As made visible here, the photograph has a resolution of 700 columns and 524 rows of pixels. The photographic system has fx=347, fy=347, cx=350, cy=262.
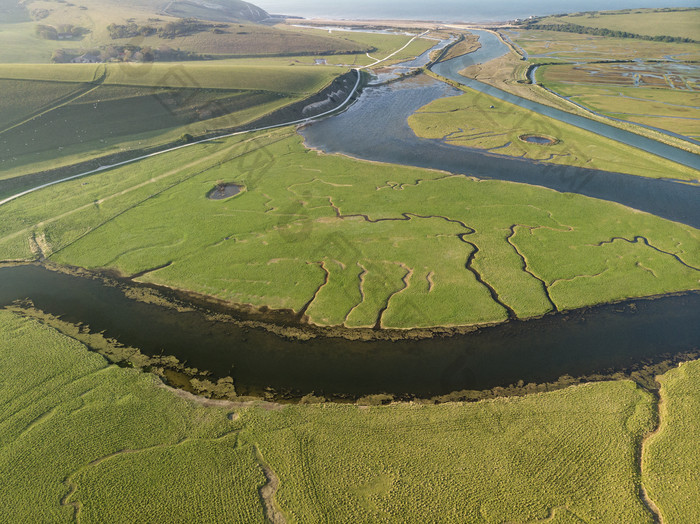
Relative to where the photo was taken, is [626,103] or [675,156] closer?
[675,156]

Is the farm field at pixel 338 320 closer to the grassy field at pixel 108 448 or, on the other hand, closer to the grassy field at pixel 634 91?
the grassy field at pixel 108 448

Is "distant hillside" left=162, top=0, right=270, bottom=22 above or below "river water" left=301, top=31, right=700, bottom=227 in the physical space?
above

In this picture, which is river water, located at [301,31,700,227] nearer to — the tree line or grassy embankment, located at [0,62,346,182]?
grassy embankment, located at [0,62,346,182]

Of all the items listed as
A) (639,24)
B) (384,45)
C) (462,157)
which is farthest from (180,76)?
(639,24)

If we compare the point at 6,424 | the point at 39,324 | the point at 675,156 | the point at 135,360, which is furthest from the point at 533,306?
the point at 675,156

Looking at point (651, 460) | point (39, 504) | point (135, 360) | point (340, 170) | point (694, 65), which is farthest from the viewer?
point (694, 65)

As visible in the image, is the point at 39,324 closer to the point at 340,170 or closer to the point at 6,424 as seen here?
the point at 6,424

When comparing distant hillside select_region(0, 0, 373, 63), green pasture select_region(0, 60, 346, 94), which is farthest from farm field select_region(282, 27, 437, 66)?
green pasture select_region(0, 60, 346, 94)
